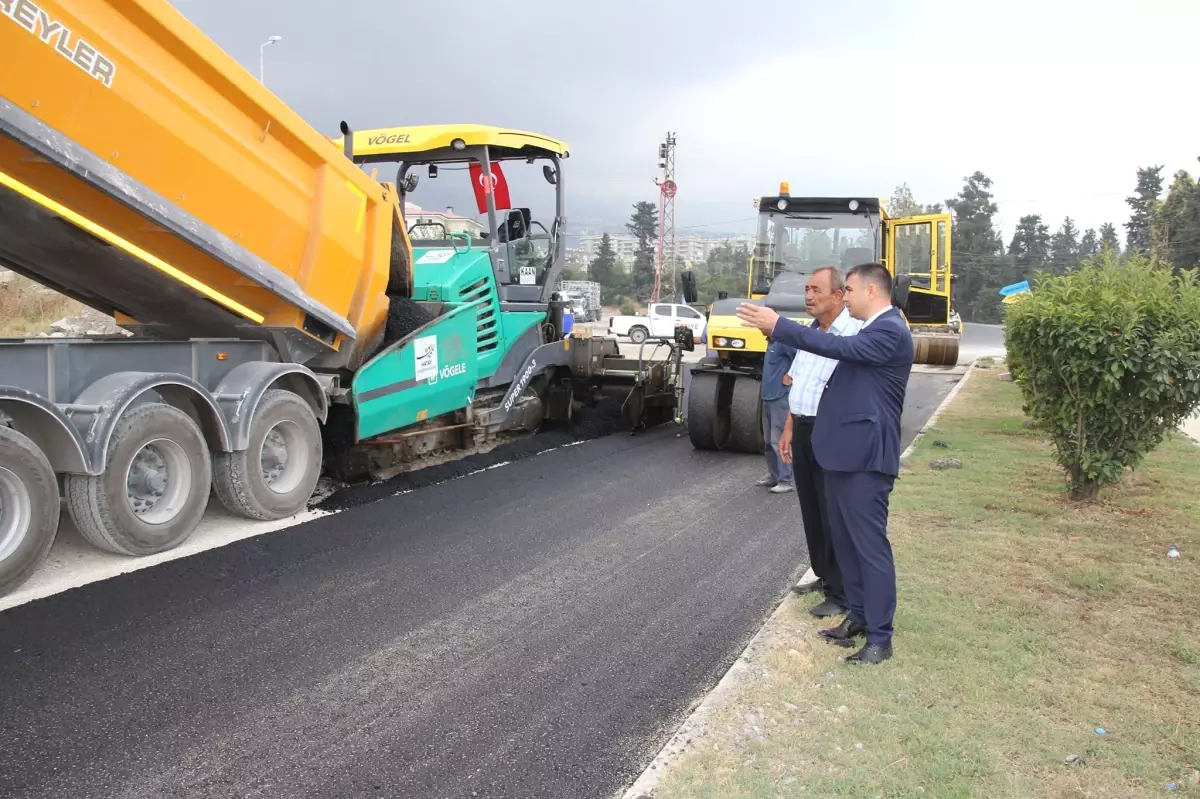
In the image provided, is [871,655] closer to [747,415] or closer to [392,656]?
[392,656]

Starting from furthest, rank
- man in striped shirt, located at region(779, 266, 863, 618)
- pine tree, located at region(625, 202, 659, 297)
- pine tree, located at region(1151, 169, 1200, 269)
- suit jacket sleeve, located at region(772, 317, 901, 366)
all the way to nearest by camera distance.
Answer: pine tree, located at region(625, 202, 659, 297) < pine tree, located at region(1151, 169, 1200, 269) < man in striped shirt, located at region(779, 266, 863, 618) < suit jacket sleeve, located at region(772, 317, 901, 366)

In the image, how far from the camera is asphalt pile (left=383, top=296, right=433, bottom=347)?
293 inches

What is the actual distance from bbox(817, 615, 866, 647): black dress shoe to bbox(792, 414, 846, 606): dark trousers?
0.31 metres

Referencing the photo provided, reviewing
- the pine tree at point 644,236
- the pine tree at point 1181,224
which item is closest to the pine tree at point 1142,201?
the pine tree at point 1181,224

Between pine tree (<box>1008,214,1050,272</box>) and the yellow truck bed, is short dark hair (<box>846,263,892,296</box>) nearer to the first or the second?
the yellow truck bed

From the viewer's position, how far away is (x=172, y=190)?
4973mm

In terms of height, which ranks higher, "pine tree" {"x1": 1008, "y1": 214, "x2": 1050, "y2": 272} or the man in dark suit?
"pine tree" {"x1": 1008, "y1": 214, "x2": 1050, "y2": 272}

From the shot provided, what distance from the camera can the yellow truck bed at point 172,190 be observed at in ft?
14.1

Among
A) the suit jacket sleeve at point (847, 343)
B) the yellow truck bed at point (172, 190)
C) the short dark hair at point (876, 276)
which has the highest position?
the yellow truck bed at point (172, 190)

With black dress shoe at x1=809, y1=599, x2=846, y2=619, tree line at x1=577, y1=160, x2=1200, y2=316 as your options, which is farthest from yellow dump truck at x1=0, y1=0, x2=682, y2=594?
tree line at x1=577, y1=160, x2=1200, y2=316

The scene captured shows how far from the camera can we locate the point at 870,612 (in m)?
3.86

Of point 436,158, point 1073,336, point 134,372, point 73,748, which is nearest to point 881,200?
point 1073,336

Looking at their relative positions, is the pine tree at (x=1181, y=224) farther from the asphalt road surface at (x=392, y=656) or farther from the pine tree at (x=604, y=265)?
the asphalt road surface at (x=392, y=656)

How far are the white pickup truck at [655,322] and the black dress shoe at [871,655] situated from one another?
27828 mm
